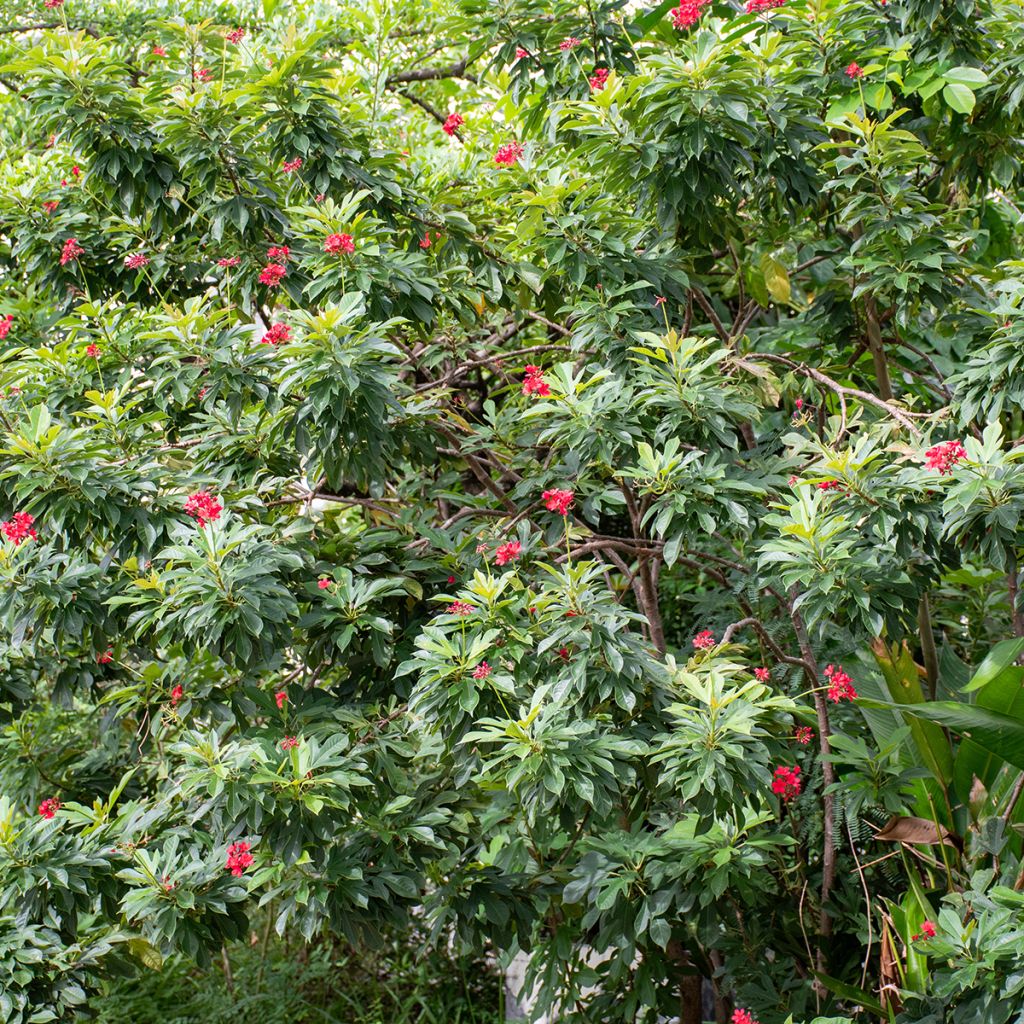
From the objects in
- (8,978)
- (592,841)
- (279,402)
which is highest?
(279,402)

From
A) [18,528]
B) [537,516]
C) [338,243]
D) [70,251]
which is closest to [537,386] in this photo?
[338,243]

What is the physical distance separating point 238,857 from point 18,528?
1004 millimetres

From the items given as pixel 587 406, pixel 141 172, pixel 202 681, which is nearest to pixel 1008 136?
pixel 587 406

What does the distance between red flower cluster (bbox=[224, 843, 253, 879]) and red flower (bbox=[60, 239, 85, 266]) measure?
1.96 meters

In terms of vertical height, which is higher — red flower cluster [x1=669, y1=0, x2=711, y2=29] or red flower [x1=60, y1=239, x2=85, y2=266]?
red flower cluster [x1=669, y1=0, x2=711, y2=29]

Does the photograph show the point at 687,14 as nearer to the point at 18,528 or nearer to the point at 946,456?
the point at 946,456

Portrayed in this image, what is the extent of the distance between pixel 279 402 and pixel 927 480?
1.68m

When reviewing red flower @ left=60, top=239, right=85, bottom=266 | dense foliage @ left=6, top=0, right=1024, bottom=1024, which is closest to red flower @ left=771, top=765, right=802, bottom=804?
dense foliage @ left=6, top=0, right=1024, bottom=1024

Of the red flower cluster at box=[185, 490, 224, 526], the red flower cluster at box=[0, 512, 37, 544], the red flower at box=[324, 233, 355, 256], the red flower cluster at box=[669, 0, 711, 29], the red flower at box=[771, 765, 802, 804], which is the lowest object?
Answer: the red flower at box=[771, 765, 802, 804]

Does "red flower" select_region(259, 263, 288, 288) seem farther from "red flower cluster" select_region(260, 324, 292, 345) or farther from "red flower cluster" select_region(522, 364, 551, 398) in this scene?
"red flower cluster" select_region(522, 364, 551, 398)

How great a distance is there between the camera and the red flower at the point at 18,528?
2.89 meters

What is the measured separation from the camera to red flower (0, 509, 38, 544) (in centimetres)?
289

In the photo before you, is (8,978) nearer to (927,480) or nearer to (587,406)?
(587,406)

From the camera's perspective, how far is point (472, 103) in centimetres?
568
